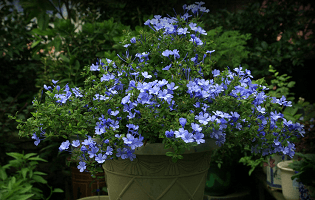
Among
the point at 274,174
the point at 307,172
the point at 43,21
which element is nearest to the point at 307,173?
the point at 307,172

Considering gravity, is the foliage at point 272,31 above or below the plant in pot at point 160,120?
above

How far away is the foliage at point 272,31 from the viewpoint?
109 inches

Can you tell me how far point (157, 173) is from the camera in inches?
43.8

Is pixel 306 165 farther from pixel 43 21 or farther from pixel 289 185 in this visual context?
pixel 43 21

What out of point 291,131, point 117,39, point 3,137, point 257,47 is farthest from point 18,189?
point 257,47

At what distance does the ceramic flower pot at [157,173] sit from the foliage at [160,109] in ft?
0.20

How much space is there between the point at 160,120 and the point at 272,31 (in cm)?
254

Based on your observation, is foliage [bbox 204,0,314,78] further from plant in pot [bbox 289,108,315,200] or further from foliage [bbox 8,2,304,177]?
foliage [bbox 8,2,304,177]

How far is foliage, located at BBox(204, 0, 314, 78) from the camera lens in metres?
2.76

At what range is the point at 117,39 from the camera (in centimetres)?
202

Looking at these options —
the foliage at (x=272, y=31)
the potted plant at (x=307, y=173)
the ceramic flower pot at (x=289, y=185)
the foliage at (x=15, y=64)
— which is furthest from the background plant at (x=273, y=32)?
the foliage at (x=15, y=64)

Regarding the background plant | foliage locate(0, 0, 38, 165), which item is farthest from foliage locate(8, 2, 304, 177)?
foliage locate(0, 0, 38, 165)

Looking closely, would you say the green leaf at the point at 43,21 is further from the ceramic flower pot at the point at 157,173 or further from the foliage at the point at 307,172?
the foliage at the point at 307,172

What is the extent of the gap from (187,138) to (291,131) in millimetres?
595
